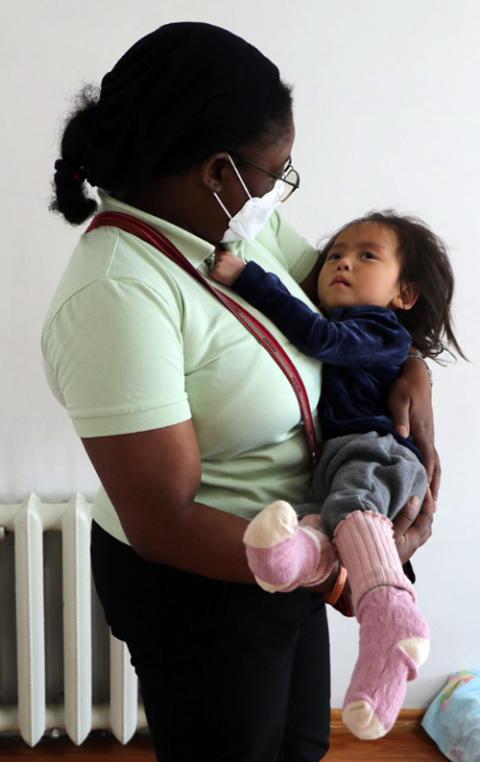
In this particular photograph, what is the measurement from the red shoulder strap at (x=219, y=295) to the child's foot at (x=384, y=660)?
324 mm

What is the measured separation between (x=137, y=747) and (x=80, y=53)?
1791mm

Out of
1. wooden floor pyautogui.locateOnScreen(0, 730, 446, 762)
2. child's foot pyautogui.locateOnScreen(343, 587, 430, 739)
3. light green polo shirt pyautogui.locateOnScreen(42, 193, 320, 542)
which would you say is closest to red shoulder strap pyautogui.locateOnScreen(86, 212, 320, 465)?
light green polo shirt pyautogui.locateOnScreen(42, 193, 320, 542)

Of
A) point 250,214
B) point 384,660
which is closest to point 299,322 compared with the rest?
point 250,214

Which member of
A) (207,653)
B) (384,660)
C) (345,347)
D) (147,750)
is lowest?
(147,750)

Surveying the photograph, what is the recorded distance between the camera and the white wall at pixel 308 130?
78.7 inches

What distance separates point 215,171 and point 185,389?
0.97 feet

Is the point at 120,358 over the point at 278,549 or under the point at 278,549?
over

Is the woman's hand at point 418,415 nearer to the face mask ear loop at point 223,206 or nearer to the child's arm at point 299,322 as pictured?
the child's arm at point 299,322

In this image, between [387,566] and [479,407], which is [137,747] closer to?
[479,407]

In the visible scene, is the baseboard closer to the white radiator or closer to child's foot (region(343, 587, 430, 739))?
the white radiator

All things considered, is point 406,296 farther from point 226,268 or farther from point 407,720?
point 407,720

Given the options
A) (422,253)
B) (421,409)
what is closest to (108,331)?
(421,409)

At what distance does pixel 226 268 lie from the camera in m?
1.20

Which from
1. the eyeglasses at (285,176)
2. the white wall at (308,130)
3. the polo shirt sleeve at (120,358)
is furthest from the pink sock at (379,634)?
the white wall at (308,130)
